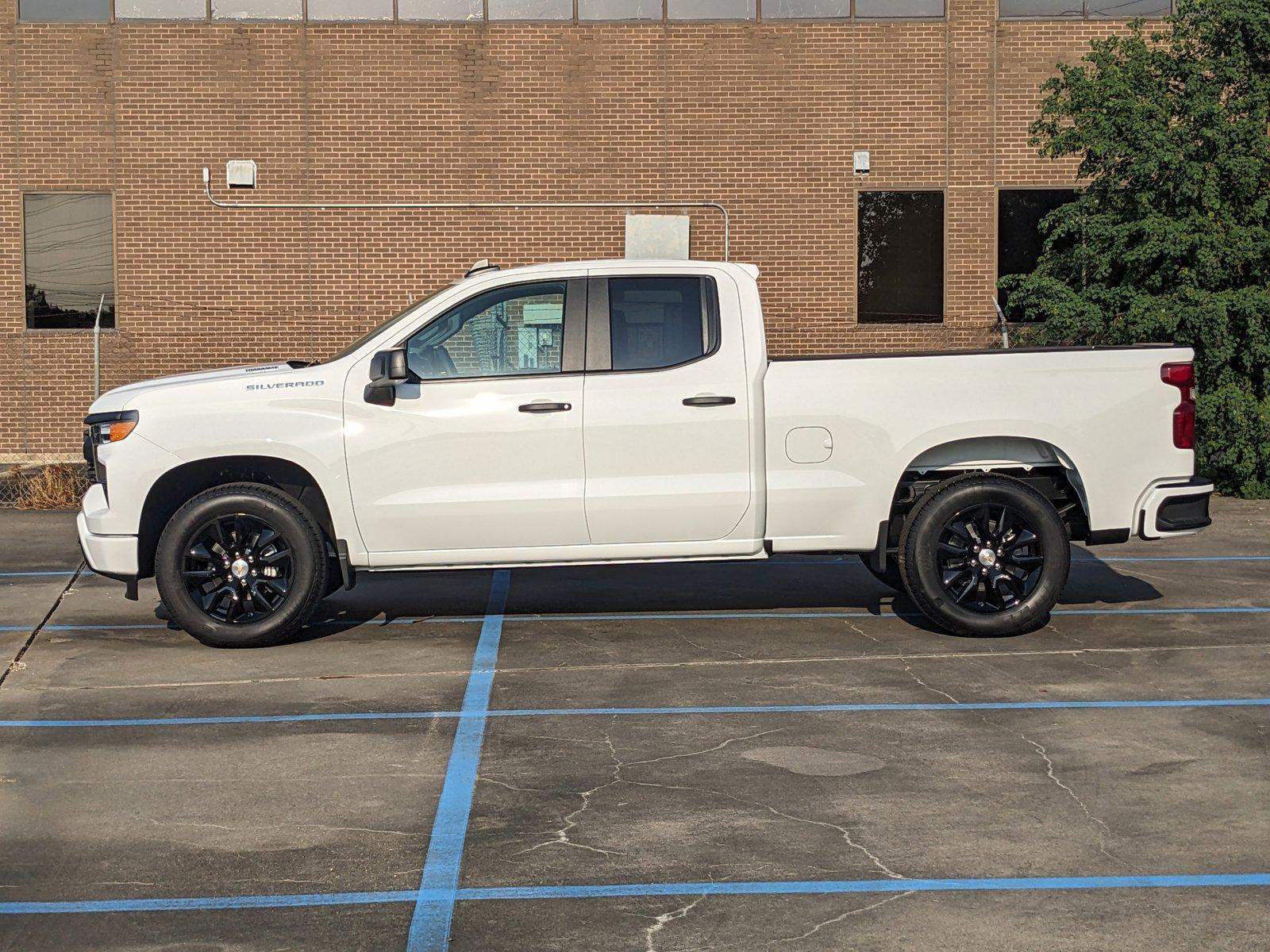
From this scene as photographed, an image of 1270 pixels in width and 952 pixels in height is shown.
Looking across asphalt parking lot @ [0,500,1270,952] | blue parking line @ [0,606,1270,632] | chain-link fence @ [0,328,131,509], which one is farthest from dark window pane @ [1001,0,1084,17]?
blue parking line @ [0,606,1270,632]

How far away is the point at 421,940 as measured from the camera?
475cm

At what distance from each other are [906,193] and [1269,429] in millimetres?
6829

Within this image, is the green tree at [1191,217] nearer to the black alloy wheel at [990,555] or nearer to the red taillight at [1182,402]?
the red taillight at [1182,402]

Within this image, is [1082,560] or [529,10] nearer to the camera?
[1082,560]

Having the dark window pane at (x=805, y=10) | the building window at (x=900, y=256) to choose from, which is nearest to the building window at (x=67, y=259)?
the dark window pane at (x=805, y=10)

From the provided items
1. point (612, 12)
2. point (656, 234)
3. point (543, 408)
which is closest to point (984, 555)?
point (543, 408)

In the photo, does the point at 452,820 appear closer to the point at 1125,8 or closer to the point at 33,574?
the point at 33,574

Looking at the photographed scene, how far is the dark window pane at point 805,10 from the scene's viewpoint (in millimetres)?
20750

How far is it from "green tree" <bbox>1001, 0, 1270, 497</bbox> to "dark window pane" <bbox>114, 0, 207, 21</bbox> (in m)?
10.7

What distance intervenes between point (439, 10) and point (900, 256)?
678 cm

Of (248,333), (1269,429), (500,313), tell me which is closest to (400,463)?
(500,313)

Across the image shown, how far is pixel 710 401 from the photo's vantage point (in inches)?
357

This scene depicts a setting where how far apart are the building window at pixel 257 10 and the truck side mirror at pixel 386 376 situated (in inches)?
513

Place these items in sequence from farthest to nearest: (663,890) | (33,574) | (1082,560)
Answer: (1082,560), (33,574), (663,890)
